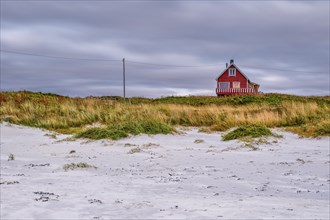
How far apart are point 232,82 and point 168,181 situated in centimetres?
4932

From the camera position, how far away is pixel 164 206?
4637mm

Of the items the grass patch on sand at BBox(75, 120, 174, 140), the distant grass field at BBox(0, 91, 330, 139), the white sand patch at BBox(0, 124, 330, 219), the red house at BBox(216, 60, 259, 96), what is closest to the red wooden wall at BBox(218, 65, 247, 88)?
the red house at BBox(216, 60, 259, 96)

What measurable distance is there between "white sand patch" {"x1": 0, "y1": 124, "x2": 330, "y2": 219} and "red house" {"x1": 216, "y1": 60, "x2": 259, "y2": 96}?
4302 cm

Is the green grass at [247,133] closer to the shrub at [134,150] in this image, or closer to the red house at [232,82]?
the shrub at [134,150]

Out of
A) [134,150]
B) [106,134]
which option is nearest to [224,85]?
[106,134]

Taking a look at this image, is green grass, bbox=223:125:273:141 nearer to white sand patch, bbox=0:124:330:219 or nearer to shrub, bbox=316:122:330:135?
white sand patch, bbox=0:124:330:219

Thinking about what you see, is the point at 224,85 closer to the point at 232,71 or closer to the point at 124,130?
the point at 232,71

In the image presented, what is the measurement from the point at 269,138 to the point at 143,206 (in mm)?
7786

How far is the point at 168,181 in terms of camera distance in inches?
249

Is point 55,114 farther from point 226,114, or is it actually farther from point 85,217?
point 85,217

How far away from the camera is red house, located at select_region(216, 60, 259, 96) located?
54.2 m

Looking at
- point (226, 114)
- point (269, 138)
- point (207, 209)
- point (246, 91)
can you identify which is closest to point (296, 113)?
point (226, 114)

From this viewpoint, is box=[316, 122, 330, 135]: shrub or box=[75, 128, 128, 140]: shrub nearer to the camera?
box=[316, 122, 330, 135]: shrub

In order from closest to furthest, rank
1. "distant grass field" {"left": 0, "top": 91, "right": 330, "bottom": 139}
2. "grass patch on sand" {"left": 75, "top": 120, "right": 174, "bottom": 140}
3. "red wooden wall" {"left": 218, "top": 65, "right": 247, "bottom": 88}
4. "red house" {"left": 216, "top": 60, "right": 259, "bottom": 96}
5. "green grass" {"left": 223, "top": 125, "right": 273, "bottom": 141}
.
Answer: "green grass" {"left": 223, "top": 125, "right": 273, "bottom": 141} < "grass patch on sand" {"left": 75, "top": 120, "right": 174, "bottom": 140} < "distant grass field" {"left": 0, "top": 91, "right": 330, "bottom": 139} < "red house" {"left": 216, "top": 60, "right": 259, "bottom": 96} < "red wooden wall" {"left": 218, "top": 65, "right": 247, "bottom": 88}
